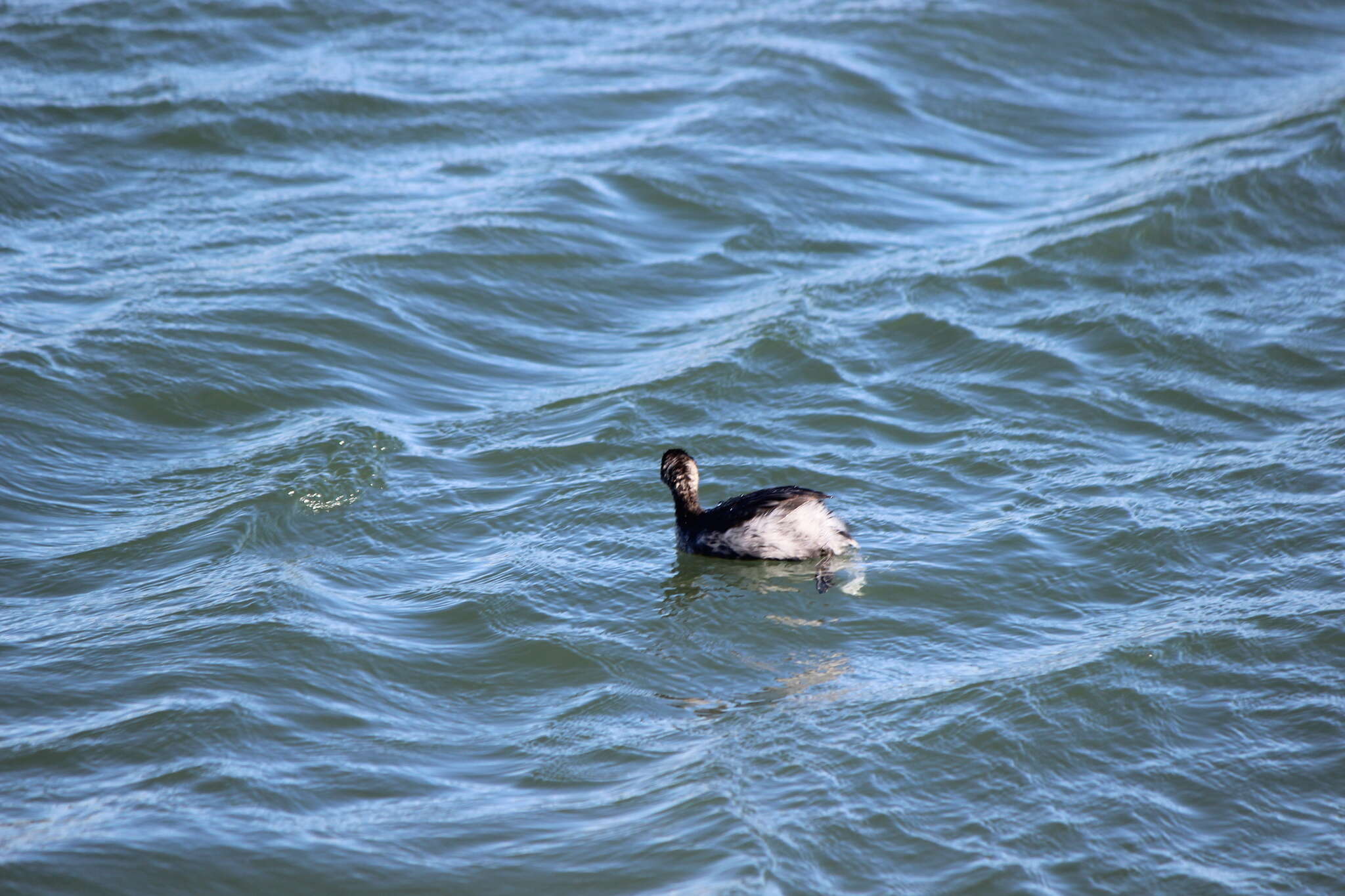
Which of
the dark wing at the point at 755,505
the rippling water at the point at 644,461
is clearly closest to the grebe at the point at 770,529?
the dark wing at the point at 755,505

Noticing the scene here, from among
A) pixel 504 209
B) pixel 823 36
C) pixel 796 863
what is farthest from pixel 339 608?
pixel 823 36

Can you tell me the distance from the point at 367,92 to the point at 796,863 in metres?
11.8

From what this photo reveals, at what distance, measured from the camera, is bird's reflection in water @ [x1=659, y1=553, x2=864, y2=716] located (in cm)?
621

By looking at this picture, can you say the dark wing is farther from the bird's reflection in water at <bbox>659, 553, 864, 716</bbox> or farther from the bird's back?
the bird's reflection in water at <bbox>659, 553, 864, 716</bbox>

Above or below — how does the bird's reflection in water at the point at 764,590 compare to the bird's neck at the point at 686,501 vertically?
below

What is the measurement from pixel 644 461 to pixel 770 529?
1442 mm

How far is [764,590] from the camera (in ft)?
24.3

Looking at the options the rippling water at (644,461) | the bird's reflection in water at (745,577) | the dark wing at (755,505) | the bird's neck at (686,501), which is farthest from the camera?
the bird's neck at (686,501)

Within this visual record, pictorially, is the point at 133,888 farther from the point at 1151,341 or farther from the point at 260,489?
the point at 1151,341

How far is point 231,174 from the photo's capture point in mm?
12820

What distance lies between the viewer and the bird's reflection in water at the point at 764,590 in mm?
6207

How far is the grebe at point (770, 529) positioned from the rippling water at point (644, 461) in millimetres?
139

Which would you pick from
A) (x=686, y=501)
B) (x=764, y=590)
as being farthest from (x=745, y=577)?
(x=686, y=501)

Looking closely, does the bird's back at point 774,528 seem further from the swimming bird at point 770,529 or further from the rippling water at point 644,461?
the rippling water at point 644,461
